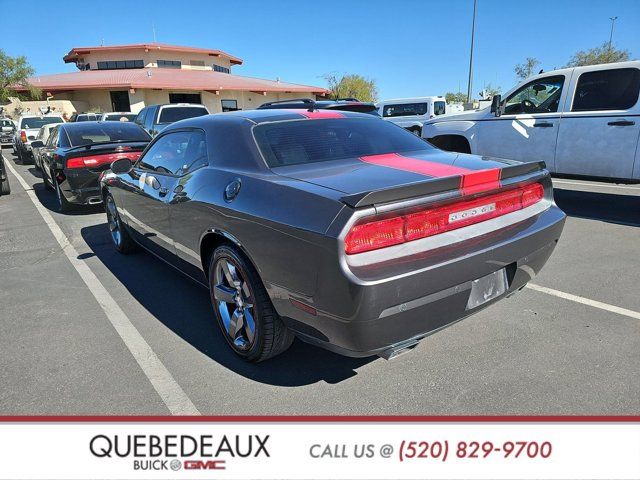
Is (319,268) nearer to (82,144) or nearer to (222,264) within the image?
(222,264)

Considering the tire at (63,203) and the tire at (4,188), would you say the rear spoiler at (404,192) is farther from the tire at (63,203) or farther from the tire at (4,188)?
the tire at (4,188)

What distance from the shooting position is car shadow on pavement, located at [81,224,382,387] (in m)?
2.79

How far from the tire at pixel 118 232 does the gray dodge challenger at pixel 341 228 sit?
161 cm

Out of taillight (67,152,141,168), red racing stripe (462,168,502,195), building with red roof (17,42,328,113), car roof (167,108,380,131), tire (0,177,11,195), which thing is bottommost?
tire (0,177,11,195)

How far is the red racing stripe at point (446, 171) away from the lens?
7.79ft

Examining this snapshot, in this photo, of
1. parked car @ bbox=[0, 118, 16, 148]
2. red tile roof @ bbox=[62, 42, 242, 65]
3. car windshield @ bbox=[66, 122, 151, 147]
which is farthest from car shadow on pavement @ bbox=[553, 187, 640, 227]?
red tile roof @ bbox=[62, 42, 242, 65]

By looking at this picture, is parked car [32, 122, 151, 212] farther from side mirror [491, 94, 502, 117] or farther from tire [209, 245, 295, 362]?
side mirror [491, 94, 502, 117]

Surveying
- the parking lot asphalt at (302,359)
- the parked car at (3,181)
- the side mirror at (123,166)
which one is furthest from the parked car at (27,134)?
the parking lot asphalt at (302,359)

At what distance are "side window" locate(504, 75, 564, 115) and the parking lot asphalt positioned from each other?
3.00 meters

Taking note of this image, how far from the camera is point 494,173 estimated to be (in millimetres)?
2512

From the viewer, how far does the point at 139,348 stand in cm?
313

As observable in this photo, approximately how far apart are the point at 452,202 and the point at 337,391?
1.27 meters

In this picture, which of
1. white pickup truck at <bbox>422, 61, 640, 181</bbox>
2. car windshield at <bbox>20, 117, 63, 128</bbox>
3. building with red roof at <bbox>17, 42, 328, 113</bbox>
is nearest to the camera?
white pickup truck at <bbox>422, 61, 640, 181</bbox>

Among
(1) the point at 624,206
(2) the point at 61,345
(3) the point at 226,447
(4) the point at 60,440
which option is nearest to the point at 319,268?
(3) the point at 226,447
